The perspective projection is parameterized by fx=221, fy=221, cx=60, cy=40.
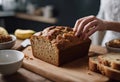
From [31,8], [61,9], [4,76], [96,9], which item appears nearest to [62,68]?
[4,76]

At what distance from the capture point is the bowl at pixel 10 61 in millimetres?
905

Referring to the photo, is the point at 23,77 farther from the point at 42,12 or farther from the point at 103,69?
the point at 42,12

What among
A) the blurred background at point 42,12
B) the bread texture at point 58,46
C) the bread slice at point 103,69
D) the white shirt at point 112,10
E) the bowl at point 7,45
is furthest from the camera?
the blurred background at point 42,12

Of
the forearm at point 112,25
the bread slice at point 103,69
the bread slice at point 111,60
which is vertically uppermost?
the forearm at point 112,25

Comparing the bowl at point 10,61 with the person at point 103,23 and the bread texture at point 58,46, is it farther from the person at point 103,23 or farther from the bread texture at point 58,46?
the person at point 103,23

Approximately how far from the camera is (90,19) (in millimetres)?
1173

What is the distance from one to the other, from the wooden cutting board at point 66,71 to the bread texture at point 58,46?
0.03 m

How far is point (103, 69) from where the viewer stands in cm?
94

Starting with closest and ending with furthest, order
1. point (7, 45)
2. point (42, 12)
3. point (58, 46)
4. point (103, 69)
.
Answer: point (103, 69) → point (58, 46) → point (7, 45) → point (42, 12)

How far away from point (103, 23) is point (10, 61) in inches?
22.2

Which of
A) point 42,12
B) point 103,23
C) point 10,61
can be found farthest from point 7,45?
point 42,12

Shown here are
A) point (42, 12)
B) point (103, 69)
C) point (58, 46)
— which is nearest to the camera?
point (103, 69)

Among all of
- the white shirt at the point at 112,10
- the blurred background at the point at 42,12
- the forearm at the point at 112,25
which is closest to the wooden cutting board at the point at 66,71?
the forearm at the point at 112,25

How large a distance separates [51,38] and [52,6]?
205 cm
